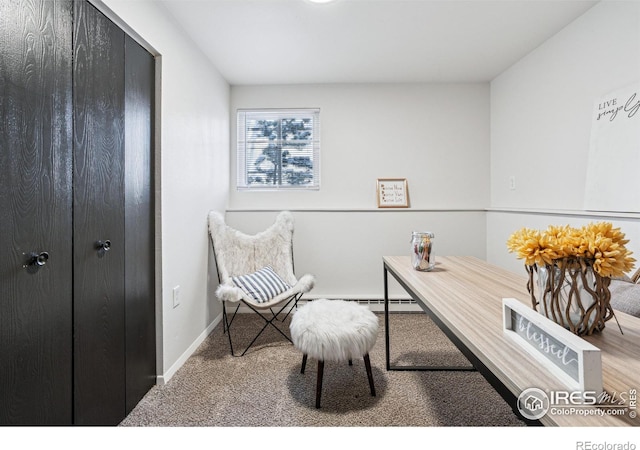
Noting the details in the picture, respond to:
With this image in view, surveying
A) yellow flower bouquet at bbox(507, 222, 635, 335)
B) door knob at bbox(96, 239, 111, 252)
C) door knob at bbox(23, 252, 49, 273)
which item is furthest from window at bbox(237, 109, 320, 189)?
yellow flower bouquet at bbox(507, 222, 635, 335)

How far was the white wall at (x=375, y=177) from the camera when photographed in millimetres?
3301

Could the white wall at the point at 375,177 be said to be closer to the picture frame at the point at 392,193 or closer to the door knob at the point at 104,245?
the picture frame at the point at 392,193

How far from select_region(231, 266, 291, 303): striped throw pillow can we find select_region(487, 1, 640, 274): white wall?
6.71ft

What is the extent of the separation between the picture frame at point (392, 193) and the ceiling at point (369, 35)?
1020 millimetres

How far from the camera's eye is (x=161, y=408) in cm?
170

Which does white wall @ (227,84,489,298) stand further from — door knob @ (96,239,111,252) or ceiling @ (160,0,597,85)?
door knob @ (96,239,111,252)

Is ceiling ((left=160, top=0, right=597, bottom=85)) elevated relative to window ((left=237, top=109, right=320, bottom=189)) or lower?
elevated

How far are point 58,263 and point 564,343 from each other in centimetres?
156

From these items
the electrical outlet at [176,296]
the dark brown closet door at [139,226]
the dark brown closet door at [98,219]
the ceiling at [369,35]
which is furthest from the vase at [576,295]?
the electrical outlet at [176,296]

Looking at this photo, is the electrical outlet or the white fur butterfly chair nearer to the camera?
the electrical outlet

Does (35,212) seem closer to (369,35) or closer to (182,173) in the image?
(182,173)

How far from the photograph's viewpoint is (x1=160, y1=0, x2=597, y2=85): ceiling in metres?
2.05

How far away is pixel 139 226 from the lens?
70.3 inches

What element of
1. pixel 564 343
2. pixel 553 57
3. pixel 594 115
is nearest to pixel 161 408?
pixel 564 343
